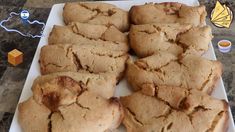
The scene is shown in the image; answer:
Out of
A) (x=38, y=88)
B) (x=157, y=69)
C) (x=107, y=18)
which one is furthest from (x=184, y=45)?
(x=38, y=88)

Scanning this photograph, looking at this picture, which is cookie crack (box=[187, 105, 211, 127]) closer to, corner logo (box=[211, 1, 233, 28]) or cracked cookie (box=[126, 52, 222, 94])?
cracked cookie (box=[126, 52, 222, 94])

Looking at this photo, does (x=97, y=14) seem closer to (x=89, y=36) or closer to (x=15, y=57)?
(x=89, y=36)

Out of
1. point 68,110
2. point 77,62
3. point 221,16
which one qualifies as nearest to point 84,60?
point 77,62

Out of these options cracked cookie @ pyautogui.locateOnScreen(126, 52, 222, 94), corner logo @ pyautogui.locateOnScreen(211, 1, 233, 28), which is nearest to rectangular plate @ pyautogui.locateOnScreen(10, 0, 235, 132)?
cracked cookie @ pyautogui.locateOnScreen(126, 52, 222, 94)

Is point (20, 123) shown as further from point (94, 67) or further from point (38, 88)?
point (94, 67)

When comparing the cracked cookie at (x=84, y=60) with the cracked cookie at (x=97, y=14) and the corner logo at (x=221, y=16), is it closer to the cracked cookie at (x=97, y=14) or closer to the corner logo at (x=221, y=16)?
the cracked cookie at (x=97, y=14)

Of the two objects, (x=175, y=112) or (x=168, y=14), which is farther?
(x=168, y=14)

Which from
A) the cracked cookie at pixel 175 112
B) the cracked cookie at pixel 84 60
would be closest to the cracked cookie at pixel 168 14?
the cracked cookie at pixel 84 60
